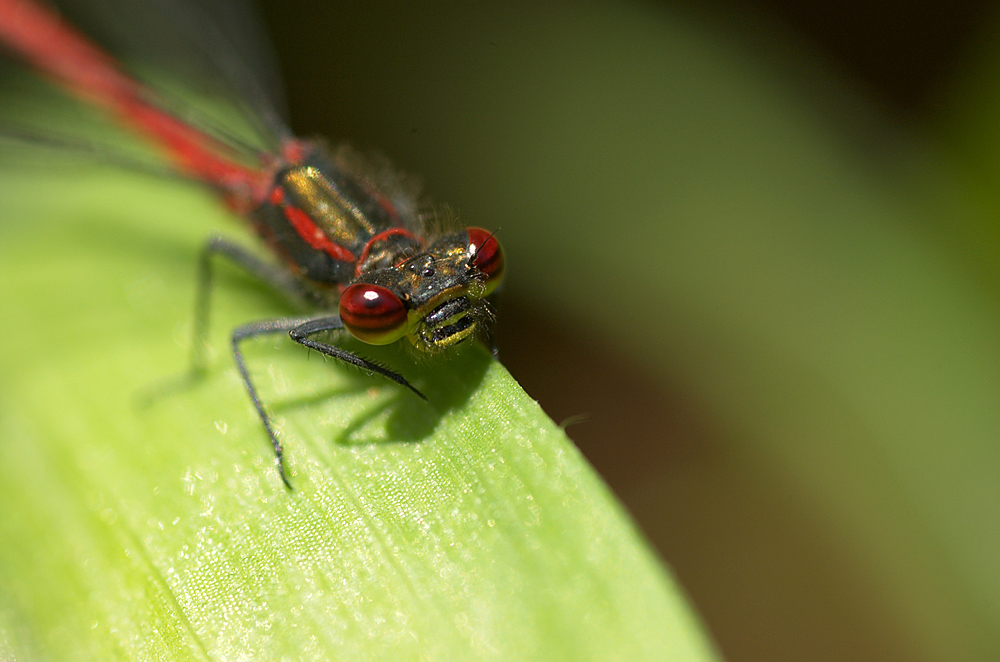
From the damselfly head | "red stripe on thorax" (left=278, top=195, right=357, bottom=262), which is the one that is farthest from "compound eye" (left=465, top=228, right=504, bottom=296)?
"red stripe on thorax" (left=278, top=195, right=357, bottom=262)

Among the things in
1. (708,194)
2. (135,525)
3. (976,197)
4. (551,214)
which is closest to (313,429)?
(135,525)

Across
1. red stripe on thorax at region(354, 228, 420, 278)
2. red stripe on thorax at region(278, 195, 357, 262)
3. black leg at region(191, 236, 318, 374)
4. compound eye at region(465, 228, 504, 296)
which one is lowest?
black leg at region(191, 236, 318, 374)

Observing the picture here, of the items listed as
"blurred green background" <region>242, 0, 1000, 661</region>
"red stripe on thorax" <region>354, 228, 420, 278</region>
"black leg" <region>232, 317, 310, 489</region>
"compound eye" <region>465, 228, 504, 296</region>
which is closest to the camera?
"black leg" <region>232, 317, 310, 489</region>

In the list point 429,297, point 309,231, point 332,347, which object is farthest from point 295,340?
point 309,231

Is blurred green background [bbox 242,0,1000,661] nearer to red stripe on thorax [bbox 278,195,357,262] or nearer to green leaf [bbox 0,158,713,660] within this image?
red stripe on thorax [bbox 278,195,357,262]

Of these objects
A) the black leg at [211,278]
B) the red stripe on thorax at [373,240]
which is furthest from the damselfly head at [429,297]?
the black leg at [211,278]

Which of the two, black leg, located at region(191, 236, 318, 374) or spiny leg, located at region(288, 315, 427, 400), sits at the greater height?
spiny leg, located at region(288, 315, 427, 400)

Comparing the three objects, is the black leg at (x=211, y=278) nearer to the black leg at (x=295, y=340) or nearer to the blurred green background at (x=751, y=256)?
the black leg at (x=295, y=340)
